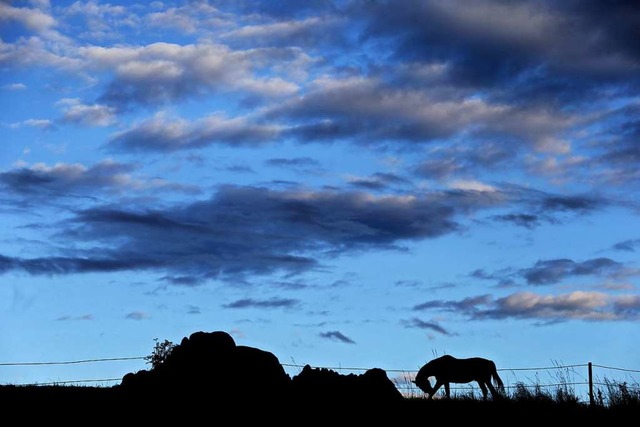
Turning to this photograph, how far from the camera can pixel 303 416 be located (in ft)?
74.3

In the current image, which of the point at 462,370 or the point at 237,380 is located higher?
the point at 462,370

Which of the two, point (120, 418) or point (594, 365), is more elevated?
point (594, 365)

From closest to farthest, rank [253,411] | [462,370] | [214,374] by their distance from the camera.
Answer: [253,411] < [214,374] < [462,370]

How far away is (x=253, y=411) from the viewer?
22.6 metres

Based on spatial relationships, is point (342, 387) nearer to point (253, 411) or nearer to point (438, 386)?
point (253, 411)

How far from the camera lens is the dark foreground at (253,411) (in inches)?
→ 877

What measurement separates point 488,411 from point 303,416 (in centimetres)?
596

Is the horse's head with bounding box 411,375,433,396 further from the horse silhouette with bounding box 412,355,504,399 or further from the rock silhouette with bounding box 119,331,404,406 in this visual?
the rock silhouette with bounding box 119,331,404,406

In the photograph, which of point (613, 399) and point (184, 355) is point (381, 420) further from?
point (613, 399)

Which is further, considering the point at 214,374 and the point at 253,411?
the point at 214,374

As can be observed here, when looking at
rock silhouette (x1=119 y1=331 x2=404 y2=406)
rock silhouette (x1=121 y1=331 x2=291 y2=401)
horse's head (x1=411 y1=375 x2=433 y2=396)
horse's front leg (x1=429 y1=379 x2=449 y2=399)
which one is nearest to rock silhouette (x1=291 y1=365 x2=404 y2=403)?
rock silhouette (x1=119 y1=331 x2=404 y2=406)


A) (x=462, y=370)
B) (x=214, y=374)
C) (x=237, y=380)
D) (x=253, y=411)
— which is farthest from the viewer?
(x=462, y=370)

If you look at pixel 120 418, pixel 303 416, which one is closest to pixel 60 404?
pixel 120 418

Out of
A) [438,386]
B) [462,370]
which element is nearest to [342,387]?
[438,386]
